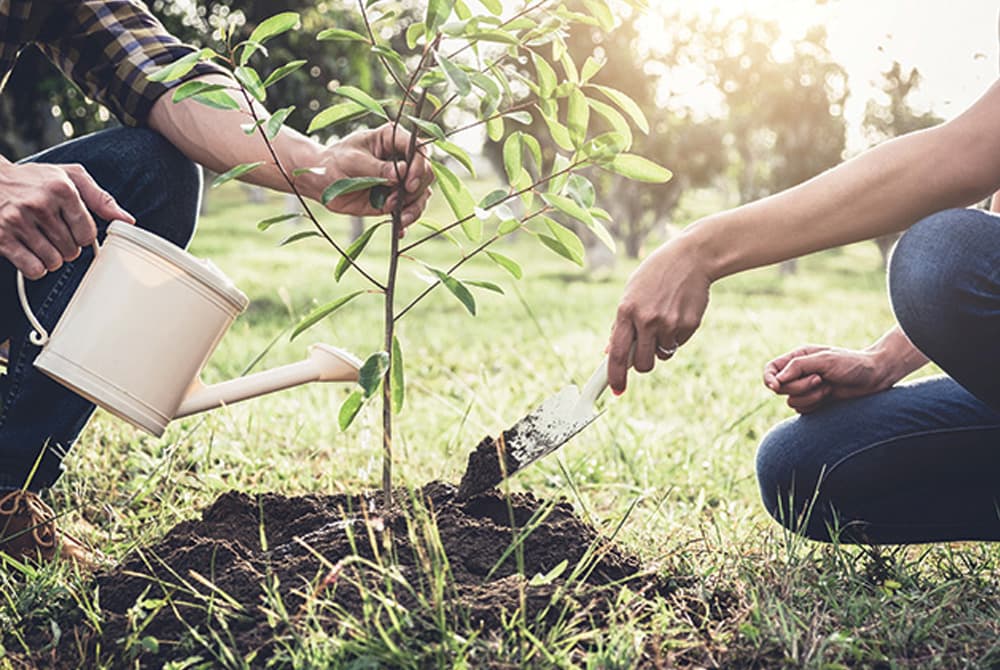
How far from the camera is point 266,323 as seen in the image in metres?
6.18

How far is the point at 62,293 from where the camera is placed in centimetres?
201

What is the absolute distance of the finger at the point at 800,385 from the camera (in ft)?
6.57

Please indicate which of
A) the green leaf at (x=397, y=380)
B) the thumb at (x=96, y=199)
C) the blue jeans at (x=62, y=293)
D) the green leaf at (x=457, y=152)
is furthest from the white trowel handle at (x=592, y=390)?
the blue jeans at (x=62, y=293)

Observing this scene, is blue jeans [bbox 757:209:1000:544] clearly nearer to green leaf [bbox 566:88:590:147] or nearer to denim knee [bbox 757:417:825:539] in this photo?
denim knee [bbox 757:417:825:539]

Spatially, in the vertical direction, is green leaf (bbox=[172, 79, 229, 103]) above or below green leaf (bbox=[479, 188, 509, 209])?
above

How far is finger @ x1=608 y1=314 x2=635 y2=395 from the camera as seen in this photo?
1.62 metres

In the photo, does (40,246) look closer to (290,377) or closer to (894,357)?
(290,377)

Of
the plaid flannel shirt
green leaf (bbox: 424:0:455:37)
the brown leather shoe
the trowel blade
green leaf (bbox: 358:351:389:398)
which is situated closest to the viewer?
green leaf (bbox: 424:0:455:37)

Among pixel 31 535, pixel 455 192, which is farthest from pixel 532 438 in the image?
pixel 31 535

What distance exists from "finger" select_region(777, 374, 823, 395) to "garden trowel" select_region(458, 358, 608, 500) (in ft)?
1.51

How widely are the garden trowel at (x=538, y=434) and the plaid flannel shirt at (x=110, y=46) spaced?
1043 millimetres

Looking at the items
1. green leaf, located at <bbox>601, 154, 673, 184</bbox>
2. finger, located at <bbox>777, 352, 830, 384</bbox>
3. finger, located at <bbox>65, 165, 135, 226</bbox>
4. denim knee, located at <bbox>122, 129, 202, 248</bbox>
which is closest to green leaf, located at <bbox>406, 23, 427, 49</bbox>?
green leaf, located at <bbox>601, 154, 673, 184</bbox>

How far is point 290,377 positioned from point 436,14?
669 mm

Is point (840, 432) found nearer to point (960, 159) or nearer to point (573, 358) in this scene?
point (960, 159)
